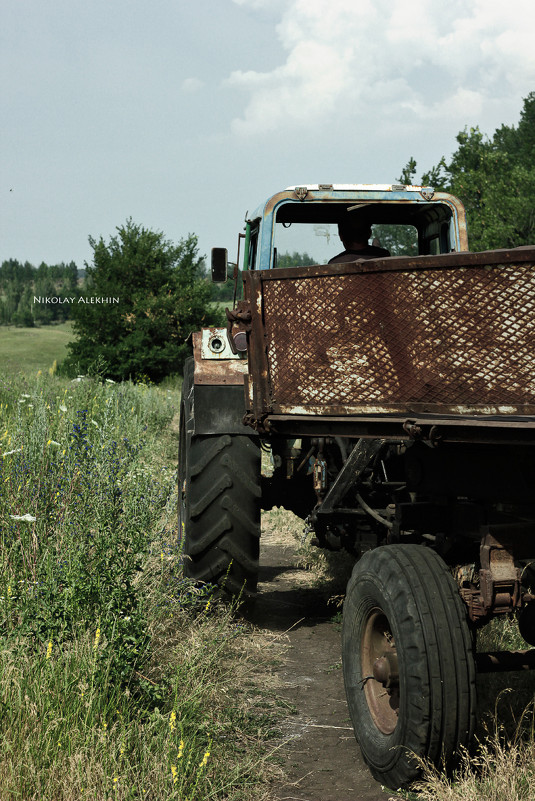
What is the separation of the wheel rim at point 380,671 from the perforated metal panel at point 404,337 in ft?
3.02

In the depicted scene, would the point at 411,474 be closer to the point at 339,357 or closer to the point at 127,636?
the point at 339,357

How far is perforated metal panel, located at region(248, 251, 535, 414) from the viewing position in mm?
2629

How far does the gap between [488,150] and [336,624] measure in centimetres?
2479

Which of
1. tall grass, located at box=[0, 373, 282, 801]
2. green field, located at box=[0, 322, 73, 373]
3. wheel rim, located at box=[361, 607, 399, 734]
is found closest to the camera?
tall grass, located at box=[0, 373, 282, 801]

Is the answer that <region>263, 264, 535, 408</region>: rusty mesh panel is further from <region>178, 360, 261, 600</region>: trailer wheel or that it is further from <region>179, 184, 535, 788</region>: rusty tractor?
<region>178, 360, 261, 600</region>: trailer wheel

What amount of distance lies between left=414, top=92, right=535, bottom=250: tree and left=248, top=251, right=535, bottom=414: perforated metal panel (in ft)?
57.7

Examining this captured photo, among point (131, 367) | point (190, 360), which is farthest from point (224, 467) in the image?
point (131, 367)

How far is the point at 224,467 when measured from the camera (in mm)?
4508

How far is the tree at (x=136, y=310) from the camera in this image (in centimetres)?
2139

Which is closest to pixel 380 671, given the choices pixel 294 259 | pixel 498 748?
pixel 498 748

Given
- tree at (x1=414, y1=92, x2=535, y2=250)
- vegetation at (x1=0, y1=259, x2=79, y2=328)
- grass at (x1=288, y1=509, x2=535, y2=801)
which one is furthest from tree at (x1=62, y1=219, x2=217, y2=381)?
vegetation at (x1=0, y1=259, x2=79, y2=328)

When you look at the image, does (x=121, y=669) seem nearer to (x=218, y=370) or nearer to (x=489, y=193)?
(x=218, y=370)

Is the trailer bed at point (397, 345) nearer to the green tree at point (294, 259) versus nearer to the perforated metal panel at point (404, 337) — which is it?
the perforated metal panel at point (404, 337)

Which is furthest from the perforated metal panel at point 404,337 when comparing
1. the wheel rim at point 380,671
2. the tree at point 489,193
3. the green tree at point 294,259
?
the tree at point 489,193
